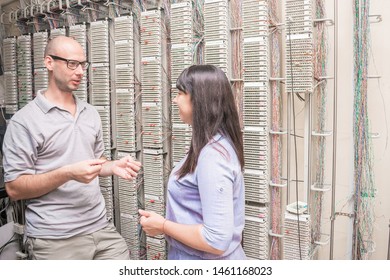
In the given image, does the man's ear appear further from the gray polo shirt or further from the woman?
the woman

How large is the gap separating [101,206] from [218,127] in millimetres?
793

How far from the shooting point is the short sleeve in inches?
54.2

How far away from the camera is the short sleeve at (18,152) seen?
1.38m

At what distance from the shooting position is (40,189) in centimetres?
138

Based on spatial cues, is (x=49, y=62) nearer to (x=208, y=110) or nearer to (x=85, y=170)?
(x=85, y=170)

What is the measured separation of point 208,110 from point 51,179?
690 mm

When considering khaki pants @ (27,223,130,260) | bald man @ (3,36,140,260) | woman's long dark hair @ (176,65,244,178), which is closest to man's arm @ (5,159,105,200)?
bald man @ (3,36,140,260)

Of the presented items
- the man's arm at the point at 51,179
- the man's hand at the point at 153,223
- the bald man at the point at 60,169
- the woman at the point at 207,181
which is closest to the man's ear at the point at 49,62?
the bald man at the point at 60,169

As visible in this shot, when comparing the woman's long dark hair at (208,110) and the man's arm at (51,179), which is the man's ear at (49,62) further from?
the woman's long dark hair at (208,110)

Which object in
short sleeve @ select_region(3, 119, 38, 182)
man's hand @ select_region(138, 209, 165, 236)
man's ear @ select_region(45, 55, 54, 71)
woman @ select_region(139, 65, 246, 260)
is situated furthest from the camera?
man's ear @ select_region(45, 55, 54, 71)

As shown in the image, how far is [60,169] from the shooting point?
1316 millimetres

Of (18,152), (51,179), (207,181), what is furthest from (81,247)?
(207,181)

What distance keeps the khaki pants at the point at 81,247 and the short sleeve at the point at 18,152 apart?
30 cm

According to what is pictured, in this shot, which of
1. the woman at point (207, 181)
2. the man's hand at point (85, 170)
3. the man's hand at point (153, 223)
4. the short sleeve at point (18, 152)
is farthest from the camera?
the short sleeve at point (18, 152)
